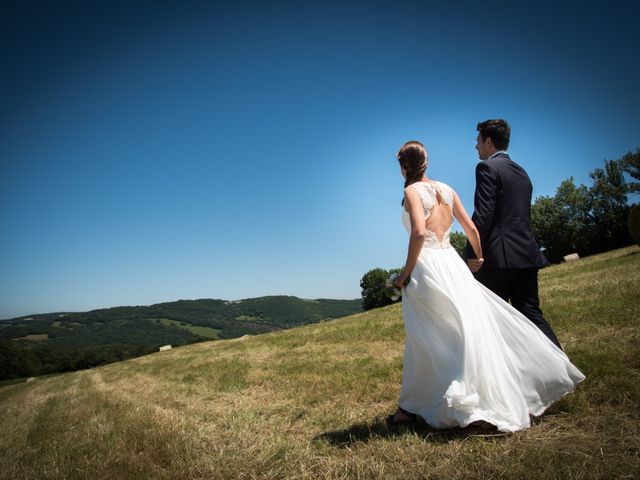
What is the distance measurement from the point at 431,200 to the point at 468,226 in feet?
2.09

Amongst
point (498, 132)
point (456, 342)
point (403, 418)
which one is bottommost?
point (403, 418)

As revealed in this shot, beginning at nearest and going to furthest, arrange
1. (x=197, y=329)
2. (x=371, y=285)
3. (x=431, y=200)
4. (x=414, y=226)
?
1. (x=414, y=226)
2. (x=431, y=200)
3. (x=371, y=285)
4. (x=197, y=329)

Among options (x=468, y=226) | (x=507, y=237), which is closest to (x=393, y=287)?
(x=468, y=226)

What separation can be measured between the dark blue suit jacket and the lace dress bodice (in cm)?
42

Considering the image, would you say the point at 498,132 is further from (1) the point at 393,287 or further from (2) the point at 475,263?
(1) the point at 393,287

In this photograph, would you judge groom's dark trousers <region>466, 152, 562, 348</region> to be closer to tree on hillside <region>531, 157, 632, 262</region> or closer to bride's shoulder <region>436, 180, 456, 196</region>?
bride's shoulder <region>436, 180, 456, 196</region>

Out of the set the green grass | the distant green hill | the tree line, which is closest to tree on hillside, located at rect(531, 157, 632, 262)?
the tree line

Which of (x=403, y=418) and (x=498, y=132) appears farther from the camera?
(x=498, y=132)

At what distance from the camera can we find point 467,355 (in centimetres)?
400

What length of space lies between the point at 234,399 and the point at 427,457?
17.0 ft

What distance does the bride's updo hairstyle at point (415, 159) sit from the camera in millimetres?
4789

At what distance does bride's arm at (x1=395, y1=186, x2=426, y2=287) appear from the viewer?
4402mm

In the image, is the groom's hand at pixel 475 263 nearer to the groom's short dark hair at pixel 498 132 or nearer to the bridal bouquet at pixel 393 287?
the bridal bouquet at pixel 393 287

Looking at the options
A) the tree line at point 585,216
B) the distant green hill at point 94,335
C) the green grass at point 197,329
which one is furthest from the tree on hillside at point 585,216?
the green grass at point 197,329
